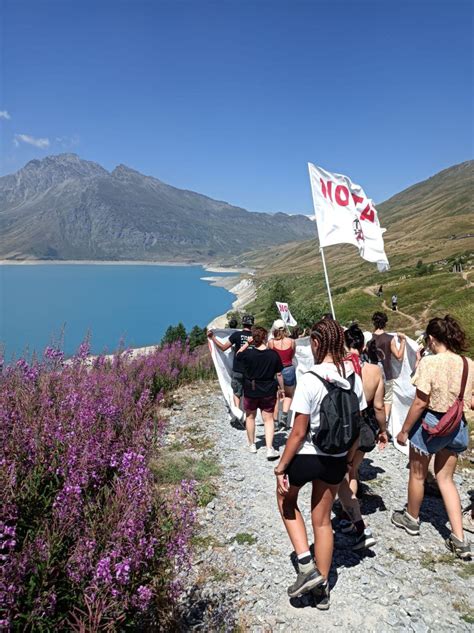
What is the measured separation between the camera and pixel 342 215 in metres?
10.4

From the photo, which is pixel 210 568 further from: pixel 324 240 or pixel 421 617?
pixel 324 240

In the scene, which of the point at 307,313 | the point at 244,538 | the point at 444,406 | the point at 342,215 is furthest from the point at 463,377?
the point at 307,313

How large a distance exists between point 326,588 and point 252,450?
4.05 m

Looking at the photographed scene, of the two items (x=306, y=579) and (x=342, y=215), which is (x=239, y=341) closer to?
(x=342, y=215)

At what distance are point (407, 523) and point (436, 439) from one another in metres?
1.31

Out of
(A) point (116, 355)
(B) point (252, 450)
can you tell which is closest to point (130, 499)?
(B) point (252, 450)

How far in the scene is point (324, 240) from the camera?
10.0 metres

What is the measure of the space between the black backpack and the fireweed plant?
122 cm

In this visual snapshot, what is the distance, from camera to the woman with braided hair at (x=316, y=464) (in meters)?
3.74

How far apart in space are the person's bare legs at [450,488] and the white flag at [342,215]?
6.03 m

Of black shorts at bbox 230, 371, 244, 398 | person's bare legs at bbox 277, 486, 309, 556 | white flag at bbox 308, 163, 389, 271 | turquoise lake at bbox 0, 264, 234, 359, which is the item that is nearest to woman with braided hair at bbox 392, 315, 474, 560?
person's bare legs at bbox 277, 486, 309, 556

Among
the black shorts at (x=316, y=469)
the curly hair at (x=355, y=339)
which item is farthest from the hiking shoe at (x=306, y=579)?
the curly hair at (x=355, y=339)

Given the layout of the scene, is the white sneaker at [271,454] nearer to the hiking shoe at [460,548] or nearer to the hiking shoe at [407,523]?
the hiking shoe at [407,523]

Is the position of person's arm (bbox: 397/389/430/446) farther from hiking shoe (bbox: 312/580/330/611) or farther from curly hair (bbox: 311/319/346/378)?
hiking shoe (bbox: 312/580/330/611)
